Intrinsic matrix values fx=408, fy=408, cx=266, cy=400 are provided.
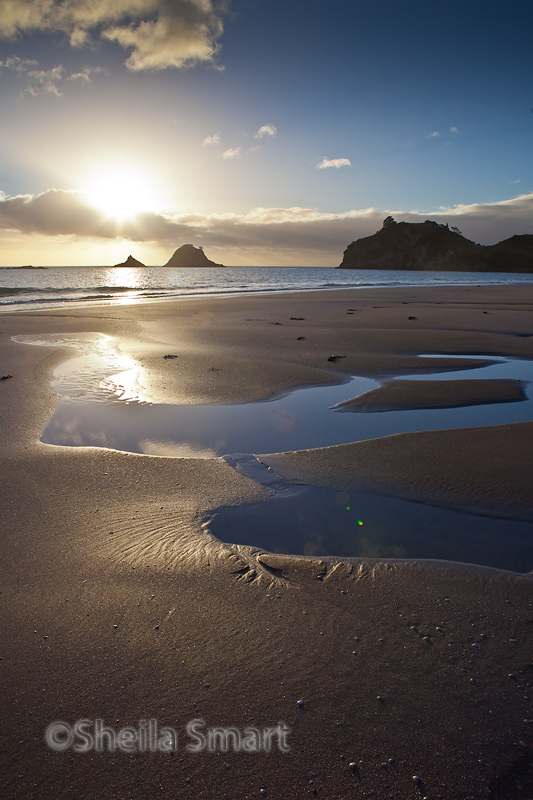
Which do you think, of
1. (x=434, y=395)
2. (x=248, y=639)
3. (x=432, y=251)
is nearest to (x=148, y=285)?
(x=434, y=395)

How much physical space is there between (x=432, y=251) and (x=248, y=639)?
189m

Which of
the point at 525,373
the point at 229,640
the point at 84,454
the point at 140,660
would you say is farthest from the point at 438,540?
the point at 525,373

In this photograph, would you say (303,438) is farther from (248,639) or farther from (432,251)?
(432,251)

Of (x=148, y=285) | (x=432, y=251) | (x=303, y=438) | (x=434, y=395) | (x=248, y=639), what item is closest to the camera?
(x=248, y=639)

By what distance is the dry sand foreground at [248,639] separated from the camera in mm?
1509

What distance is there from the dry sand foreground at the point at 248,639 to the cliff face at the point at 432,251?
167693 mm

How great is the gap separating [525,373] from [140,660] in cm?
770

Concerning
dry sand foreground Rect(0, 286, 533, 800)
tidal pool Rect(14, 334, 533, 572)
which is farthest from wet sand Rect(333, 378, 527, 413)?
dry sand foreground Rect(0, 286, 533, 800)

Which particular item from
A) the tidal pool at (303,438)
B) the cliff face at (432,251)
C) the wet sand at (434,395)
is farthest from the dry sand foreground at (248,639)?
the cliff face at (432,251)

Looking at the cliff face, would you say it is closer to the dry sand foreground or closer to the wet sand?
the wet sand

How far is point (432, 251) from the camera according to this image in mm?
166750

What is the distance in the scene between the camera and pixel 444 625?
2100 mm

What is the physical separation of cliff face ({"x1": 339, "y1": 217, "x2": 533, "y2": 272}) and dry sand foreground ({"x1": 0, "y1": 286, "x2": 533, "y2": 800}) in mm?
167693

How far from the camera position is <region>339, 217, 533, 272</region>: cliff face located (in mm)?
149625
